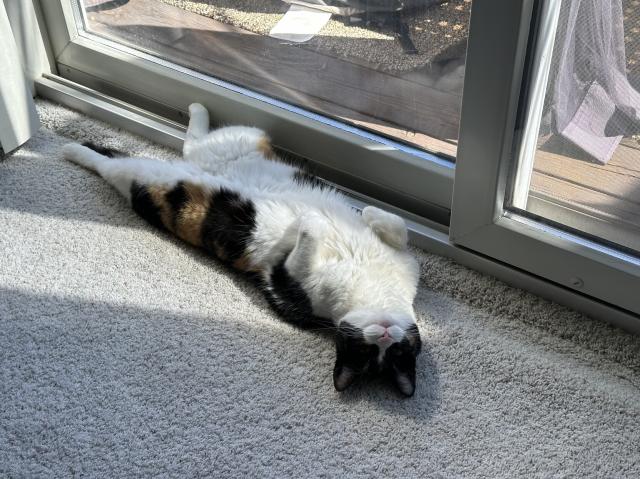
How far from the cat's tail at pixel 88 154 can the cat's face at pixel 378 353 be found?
36.3 inches

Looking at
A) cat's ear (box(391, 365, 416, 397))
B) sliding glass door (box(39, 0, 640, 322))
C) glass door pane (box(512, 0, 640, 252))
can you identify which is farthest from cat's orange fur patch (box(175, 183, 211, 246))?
glass door pane (box(512, 0, 640, 252))

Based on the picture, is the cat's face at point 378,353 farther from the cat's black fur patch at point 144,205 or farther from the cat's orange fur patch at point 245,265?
the cat's black fur patch at point 144,205

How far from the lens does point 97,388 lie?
1.48 m

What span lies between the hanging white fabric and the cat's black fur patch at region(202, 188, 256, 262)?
2.21 ft

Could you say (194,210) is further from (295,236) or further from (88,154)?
(88,154)

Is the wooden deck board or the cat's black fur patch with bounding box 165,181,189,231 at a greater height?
the wooden deck board

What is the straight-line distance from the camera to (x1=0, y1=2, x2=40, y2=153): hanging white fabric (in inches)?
74.0

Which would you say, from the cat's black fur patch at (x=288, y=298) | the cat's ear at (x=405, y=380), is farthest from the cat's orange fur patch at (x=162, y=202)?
the cat's ear at (x=405, y=380)

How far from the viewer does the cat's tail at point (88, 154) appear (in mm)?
1970

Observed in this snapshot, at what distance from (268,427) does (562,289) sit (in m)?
0.73

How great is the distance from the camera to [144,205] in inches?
70.1

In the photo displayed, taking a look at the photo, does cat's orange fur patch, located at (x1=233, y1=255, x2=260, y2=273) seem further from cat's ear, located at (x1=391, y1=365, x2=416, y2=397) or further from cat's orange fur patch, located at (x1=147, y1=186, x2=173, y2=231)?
cat's ear, located at (x1=391, y1=365, x2=416, y2=397)

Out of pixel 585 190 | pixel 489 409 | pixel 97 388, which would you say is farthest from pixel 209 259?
pixel 585 190

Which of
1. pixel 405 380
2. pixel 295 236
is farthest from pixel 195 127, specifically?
pixel 405 380
